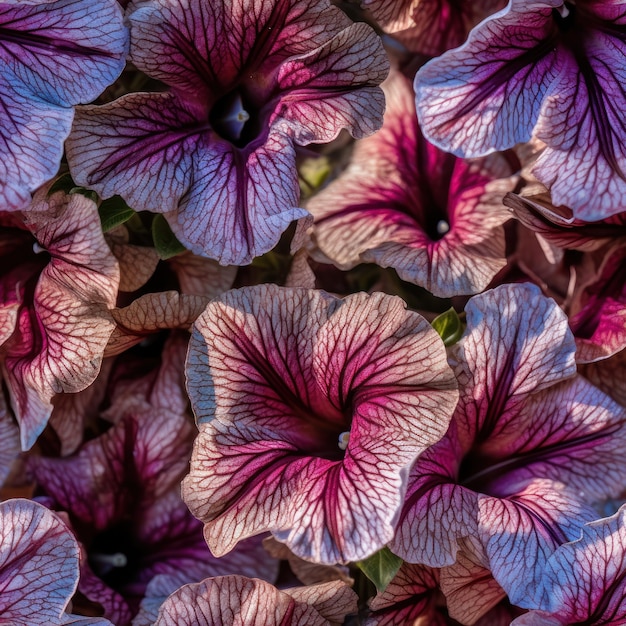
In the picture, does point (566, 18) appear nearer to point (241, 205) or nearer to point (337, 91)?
point (337, 91)

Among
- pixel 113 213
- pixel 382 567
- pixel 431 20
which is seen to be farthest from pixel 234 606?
pixel 431 20

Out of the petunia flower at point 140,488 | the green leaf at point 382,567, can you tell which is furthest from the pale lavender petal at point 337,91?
the green leaf at point 382,567

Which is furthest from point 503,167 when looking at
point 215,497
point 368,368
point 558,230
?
point 215,497

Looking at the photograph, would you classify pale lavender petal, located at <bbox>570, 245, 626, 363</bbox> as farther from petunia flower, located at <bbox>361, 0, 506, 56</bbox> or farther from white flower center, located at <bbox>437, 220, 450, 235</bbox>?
petunia flower, located at <bbox>361, 0, 506, 56</bbox>

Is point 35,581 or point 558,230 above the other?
point 558,230

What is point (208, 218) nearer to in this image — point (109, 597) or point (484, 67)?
point (484, 67)

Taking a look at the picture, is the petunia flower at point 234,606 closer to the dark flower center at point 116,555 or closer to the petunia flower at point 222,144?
the dark flower center at point 116,555

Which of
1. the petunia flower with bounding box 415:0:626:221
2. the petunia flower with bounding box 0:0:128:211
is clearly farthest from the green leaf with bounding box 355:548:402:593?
the petunia flower with bounding box 0:0:128:211
